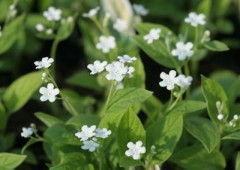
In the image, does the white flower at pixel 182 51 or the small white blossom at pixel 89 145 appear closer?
the small white blossom at pixel 89 145

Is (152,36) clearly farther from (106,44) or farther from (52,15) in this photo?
(52,15)

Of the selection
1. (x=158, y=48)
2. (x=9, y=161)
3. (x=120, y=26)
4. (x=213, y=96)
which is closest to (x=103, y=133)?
(x=9, y=161)

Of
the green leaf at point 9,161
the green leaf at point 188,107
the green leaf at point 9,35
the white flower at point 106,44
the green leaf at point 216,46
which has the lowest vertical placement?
the green leaf at point 9,161

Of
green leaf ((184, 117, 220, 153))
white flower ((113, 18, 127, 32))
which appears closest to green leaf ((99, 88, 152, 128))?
green leaf ((184, 117, 220, 153))

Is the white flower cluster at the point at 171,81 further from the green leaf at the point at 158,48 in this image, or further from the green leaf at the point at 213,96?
the green leaf at the point at 158,48

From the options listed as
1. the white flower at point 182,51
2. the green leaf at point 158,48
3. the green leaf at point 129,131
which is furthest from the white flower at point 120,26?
the green leaf at point 129,131

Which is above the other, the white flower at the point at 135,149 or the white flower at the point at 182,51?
the white flower at the point at 182,51
